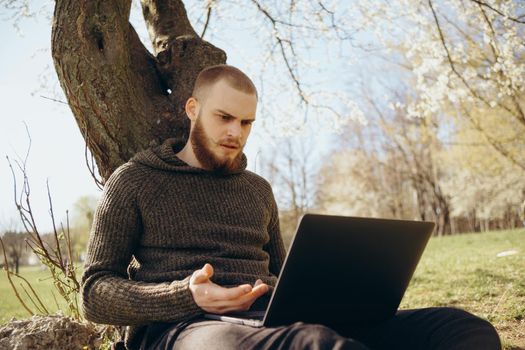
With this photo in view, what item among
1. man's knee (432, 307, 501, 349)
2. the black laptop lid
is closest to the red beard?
the black laptop lid

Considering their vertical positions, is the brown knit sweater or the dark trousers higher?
the brown knit sweater

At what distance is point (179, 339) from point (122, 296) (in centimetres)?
34

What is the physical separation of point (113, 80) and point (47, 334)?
5.16 ft

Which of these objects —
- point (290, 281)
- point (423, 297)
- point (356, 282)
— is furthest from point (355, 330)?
point (423, 297)

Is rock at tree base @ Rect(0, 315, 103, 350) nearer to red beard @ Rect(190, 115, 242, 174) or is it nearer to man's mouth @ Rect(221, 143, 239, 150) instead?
red beard @ Rect(190, 115, 242, 174)

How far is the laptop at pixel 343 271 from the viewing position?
1.56 m

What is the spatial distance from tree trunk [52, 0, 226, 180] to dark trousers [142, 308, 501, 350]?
1355 mm

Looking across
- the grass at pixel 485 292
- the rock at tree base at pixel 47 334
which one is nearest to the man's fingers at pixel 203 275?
the rock at tree base at pixel 47 334

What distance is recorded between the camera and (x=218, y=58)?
329 cm

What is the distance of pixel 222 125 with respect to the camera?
7.97 ft

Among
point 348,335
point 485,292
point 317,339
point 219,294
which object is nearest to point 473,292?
point 485,292

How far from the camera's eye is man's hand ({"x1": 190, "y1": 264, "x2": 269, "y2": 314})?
1768 millimetres

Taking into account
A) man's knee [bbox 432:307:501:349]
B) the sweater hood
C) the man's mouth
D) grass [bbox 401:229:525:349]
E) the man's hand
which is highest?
the man's mouth

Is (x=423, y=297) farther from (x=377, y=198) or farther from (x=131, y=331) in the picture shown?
(x=377, y=198)
